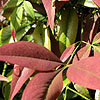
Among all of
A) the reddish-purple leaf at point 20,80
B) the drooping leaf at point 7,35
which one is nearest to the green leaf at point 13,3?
the drooping leaf at point 7,35

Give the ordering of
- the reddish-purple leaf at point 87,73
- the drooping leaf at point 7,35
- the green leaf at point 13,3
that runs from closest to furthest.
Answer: the reddish-purple leaf at point 87,73
the green leaf at point 13,3
the drooping leaf at point 7,35

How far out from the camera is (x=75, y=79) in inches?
14.0

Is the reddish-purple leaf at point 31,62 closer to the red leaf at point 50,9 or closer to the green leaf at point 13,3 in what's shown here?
the red leaf at point 50,9

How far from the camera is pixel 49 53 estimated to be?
411mm

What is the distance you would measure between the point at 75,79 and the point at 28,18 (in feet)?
1.49

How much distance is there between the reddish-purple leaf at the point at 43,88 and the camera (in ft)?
1.15

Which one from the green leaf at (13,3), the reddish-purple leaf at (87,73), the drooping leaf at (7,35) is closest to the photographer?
the reddish-purple leaf at (87,73)

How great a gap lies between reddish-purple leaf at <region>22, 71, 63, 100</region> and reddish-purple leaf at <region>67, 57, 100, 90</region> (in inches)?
1.2

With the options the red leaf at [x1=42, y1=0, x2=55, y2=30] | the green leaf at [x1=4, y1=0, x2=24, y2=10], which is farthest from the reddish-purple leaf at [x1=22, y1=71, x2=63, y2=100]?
the green leaf at [x1=4, y1=0, x2=24, y2=10]

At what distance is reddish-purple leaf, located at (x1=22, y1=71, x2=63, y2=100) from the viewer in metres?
0.35

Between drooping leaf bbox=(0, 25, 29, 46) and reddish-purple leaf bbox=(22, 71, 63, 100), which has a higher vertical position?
drooping leaf bbox=(0, 25, 29, 46)

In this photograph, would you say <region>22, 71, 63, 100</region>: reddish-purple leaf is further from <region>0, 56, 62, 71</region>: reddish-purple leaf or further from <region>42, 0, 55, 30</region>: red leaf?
<region>42, 0, 55, 30</region>: red leaf

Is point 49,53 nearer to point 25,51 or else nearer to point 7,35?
point 25,51

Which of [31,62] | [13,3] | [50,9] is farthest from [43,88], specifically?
[13,3]
